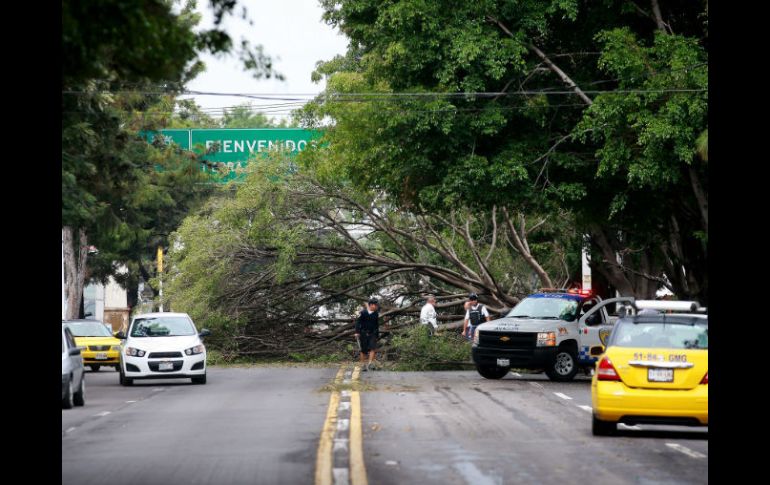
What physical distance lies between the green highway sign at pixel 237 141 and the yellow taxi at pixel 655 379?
20524mm

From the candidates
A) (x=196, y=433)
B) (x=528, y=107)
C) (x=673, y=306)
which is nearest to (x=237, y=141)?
(x=528, y=107)

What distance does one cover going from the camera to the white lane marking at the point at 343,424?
17.7 m

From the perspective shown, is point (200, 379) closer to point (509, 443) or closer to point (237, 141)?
point (237, 141)

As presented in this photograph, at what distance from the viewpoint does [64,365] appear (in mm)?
20906

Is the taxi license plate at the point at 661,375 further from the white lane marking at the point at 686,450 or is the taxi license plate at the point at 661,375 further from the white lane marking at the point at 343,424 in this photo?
the white lane marking at the point at 343,424

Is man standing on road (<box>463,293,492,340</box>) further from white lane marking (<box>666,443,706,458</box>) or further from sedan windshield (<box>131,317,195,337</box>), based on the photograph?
white lane marking (<box>666,443,706,458</box>)

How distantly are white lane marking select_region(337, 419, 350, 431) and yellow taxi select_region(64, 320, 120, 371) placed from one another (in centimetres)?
1821

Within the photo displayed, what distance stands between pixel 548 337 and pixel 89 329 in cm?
1423

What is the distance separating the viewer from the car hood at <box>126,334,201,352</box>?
1125 inches

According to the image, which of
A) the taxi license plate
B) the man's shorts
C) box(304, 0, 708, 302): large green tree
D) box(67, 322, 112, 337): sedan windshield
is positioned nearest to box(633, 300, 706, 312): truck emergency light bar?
the taxi license plate
